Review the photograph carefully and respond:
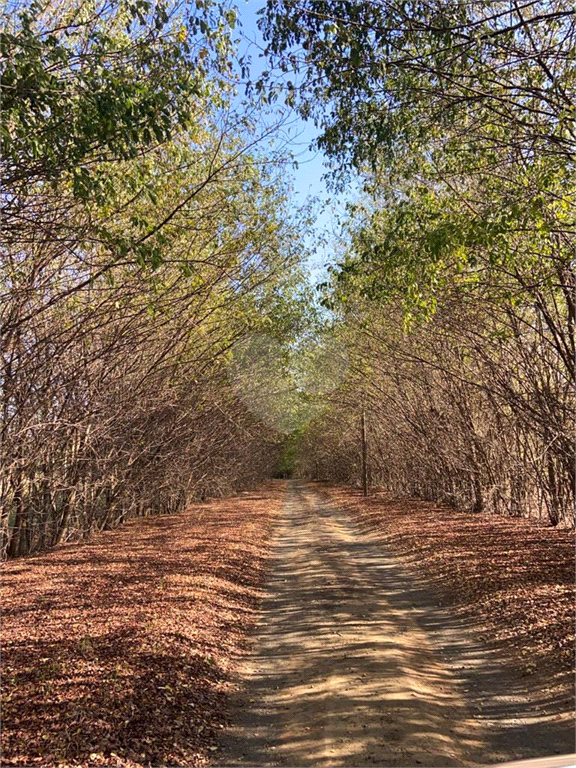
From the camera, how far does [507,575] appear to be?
27.4ft

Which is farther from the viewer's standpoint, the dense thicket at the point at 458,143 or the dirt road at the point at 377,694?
the dense thicket at the point at 458,143

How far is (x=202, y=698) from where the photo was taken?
4.67 m

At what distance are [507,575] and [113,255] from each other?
6.97 m

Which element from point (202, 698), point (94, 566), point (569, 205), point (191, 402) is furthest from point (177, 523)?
point (569, 205)

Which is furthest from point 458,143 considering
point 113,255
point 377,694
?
point 377,694

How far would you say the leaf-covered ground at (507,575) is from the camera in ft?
18.7

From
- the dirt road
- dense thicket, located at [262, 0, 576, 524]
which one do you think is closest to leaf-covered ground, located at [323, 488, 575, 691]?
the dirt road

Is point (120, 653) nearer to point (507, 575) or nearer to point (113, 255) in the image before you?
point (113, 255)

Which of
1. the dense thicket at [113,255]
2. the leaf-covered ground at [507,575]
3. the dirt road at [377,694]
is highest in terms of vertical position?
the dense thicket at [113,255]

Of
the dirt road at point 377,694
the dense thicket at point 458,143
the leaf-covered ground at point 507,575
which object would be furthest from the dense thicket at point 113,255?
the leaf-covered ground at point 507,575

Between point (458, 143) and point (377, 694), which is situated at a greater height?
point (458, 143)

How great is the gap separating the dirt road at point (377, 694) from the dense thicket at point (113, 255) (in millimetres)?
3693

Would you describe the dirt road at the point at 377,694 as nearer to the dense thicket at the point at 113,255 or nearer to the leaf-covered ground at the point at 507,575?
the leaf-covered ground at the point at 507,575

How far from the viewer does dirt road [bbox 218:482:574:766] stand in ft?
12.6
